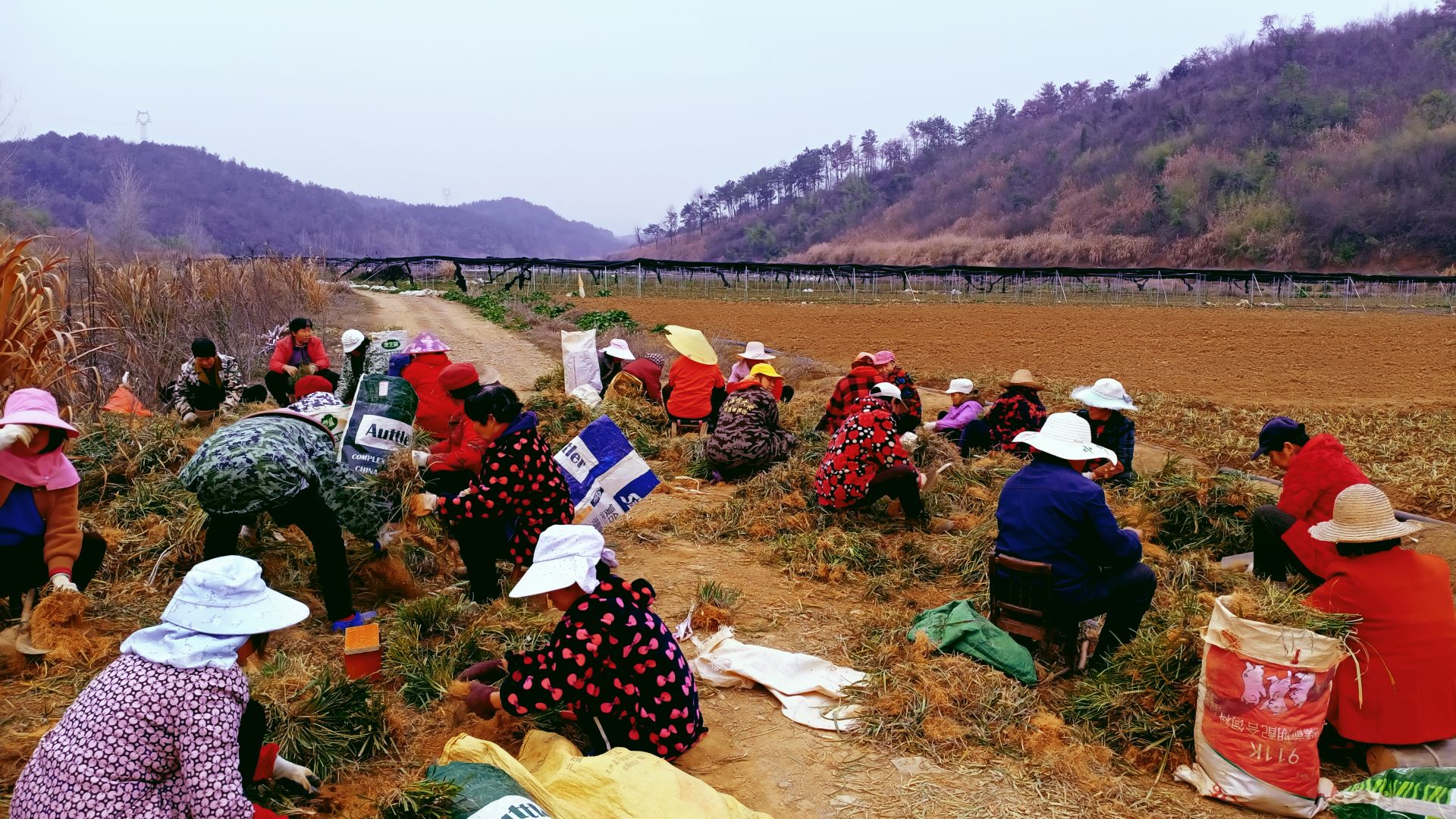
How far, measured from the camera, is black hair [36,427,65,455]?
3740 millimetres

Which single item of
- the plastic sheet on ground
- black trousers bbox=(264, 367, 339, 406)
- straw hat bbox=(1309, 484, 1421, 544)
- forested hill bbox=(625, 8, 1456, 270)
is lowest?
the plastic sheet on ground

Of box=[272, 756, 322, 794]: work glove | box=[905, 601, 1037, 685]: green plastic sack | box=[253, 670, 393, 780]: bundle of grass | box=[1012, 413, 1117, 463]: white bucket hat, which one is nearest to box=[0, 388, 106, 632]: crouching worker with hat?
box=[253, 670, 393, 780]: bundle of grass

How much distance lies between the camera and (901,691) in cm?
389

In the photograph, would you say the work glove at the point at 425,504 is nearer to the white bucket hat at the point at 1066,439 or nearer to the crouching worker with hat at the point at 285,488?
the crouching worker with hat at the point at 285,488

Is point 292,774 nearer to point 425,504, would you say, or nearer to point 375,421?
point 425,504

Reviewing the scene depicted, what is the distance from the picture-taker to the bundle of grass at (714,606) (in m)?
4.69

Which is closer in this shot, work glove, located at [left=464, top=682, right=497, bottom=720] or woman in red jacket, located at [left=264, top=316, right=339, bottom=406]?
work glove, located at [left=464, top=682, right=497, bottom=720]

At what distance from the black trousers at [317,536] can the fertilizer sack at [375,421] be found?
84cm

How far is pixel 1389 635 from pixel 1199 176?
70.8m

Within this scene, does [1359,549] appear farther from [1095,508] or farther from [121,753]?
[121,753]

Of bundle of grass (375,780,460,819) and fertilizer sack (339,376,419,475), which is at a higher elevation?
fertilizer sack (339,376,419,475)

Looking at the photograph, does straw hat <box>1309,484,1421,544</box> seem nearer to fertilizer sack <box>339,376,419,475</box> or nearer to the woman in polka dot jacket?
the woman in polka dot jacket

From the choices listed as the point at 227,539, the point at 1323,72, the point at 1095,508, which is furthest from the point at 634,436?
the point at 1323,72

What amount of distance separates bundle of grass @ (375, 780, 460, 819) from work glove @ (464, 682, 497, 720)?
1.56 ft
